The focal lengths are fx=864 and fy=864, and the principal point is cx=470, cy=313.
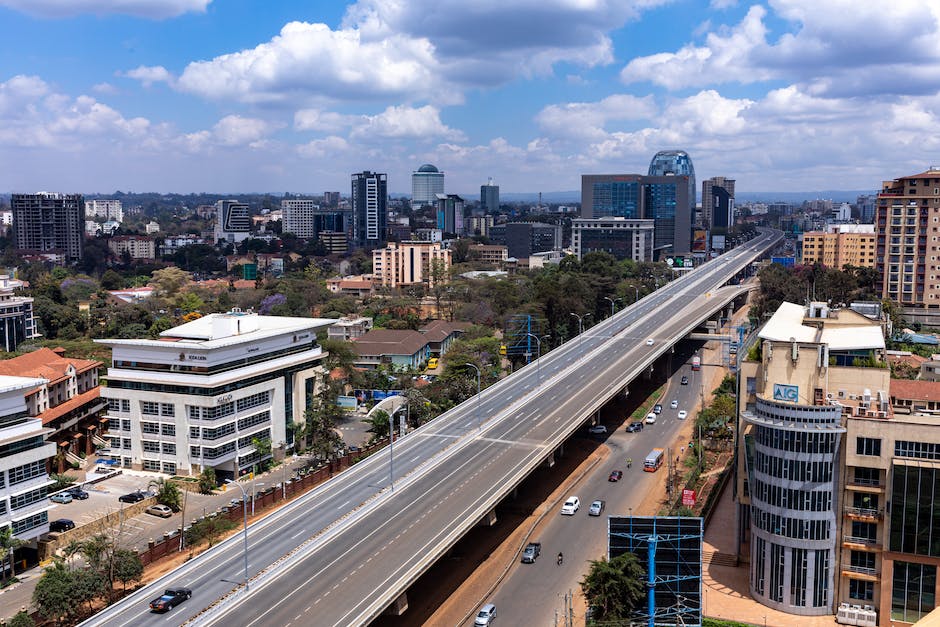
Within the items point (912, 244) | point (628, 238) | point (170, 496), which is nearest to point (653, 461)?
point (170, 496)

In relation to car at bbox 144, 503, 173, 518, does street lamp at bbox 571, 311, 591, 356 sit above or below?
above

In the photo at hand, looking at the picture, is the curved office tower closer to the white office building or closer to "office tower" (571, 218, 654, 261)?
the white office building

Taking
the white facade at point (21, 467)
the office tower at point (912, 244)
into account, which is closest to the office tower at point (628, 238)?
the office tower at point (912, 244)

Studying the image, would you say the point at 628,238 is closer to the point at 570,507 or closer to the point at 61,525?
the point at 570,507

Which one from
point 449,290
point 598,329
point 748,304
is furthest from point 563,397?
point 748,304

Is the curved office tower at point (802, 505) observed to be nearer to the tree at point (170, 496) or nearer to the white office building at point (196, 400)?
the tree at point (170, 496)

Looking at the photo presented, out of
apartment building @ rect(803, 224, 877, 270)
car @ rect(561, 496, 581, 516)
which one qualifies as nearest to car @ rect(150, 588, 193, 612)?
car @ rect(561, 496, 581, 516)

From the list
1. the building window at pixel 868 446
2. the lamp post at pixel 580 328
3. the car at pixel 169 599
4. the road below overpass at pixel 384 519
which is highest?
the building window at pixel 868 446
